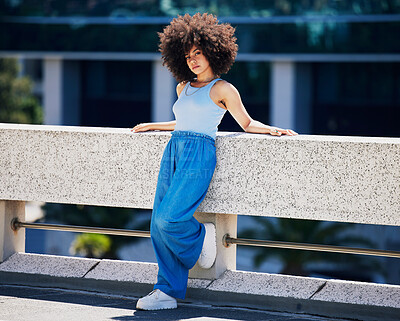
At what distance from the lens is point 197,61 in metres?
4.78

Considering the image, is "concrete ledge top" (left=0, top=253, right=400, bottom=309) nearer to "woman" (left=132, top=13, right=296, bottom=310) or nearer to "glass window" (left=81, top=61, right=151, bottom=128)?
"woman" (left=132, top=13, right=296, bottom=310)

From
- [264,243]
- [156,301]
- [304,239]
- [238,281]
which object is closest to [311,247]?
[264,243]

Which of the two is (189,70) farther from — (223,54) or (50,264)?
(50,264)

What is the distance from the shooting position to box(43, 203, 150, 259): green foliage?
18516mm

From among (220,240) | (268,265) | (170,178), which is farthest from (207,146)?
(268,265)

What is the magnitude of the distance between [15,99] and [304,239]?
37.5 meters

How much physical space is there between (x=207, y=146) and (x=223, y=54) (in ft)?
2.29

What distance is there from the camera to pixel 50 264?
17.0 ft

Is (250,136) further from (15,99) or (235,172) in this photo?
(15,99)

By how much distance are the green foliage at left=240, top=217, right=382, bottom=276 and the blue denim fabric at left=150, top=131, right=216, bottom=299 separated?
12.2 m

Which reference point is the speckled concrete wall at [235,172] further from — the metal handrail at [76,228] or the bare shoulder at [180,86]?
the bare shoulder at [180,86]

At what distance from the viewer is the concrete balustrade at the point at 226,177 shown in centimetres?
429

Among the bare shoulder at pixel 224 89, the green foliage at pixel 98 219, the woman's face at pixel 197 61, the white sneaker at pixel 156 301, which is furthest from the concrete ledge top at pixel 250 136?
the green foliage at pixel 98 219

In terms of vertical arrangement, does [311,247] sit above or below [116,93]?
below
